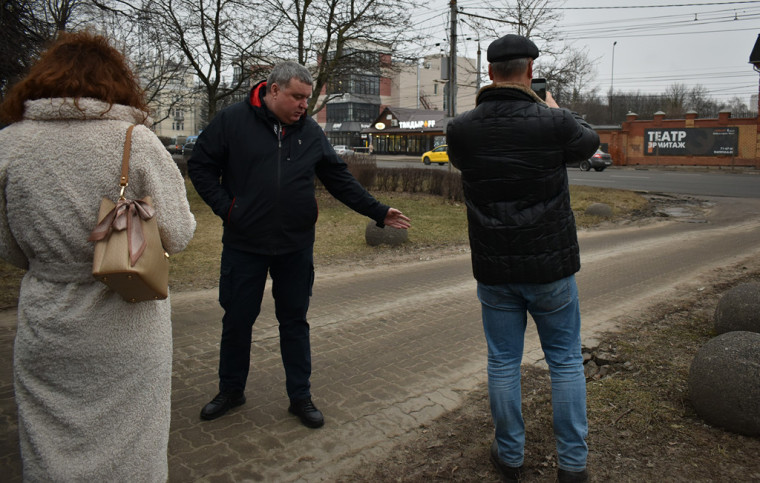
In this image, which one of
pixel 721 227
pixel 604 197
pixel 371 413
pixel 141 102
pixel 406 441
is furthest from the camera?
pixel 604 197

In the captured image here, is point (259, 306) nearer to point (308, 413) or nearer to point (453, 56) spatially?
point (308, 413)

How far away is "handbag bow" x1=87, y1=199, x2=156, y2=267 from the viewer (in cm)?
197

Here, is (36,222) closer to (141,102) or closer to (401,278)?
(141,102)

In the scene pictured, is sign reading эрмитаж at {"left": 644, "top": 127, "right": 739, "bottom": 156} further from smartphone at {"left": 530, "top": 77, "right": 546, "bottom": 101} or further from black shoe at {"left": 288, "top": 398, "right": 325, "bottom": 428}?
black shoe at {"left": 288, "top": 398, "right": 325, "bottom": 428}

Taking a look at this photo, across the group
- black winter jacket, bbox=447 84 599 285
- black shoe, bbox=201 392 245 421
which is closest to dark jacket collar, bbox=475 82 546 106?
black winter jacket, bbox=447 84 599 285

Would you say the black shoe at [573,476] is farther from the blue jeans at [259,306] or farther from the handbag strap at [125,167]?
Answer: the handbag strap at [125,167]

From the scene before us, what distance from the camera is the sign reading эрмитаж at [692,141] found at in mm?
37875

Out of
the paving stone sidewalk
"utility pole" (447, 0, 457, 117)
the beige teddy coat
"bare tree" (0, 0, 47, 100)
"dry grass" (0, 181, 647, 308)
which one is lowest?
the paving stone sidewalk

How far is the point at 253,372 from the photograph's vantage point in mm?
4406

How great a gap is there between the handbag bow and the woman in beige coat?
0.38 feet

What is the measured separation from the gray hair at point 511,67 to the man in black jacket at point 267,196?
3.77 feet

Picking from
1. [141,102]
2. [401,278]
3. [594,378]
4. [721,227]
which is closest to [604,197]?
[721,227]

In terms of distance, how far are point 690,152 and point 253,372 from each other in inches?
1674

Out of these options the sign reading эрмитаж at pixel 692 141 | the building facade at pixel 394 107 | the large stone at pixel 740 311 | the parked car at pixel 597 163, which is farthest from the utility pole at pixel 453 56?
the sign reading эрмитаж at pixel 692 141
